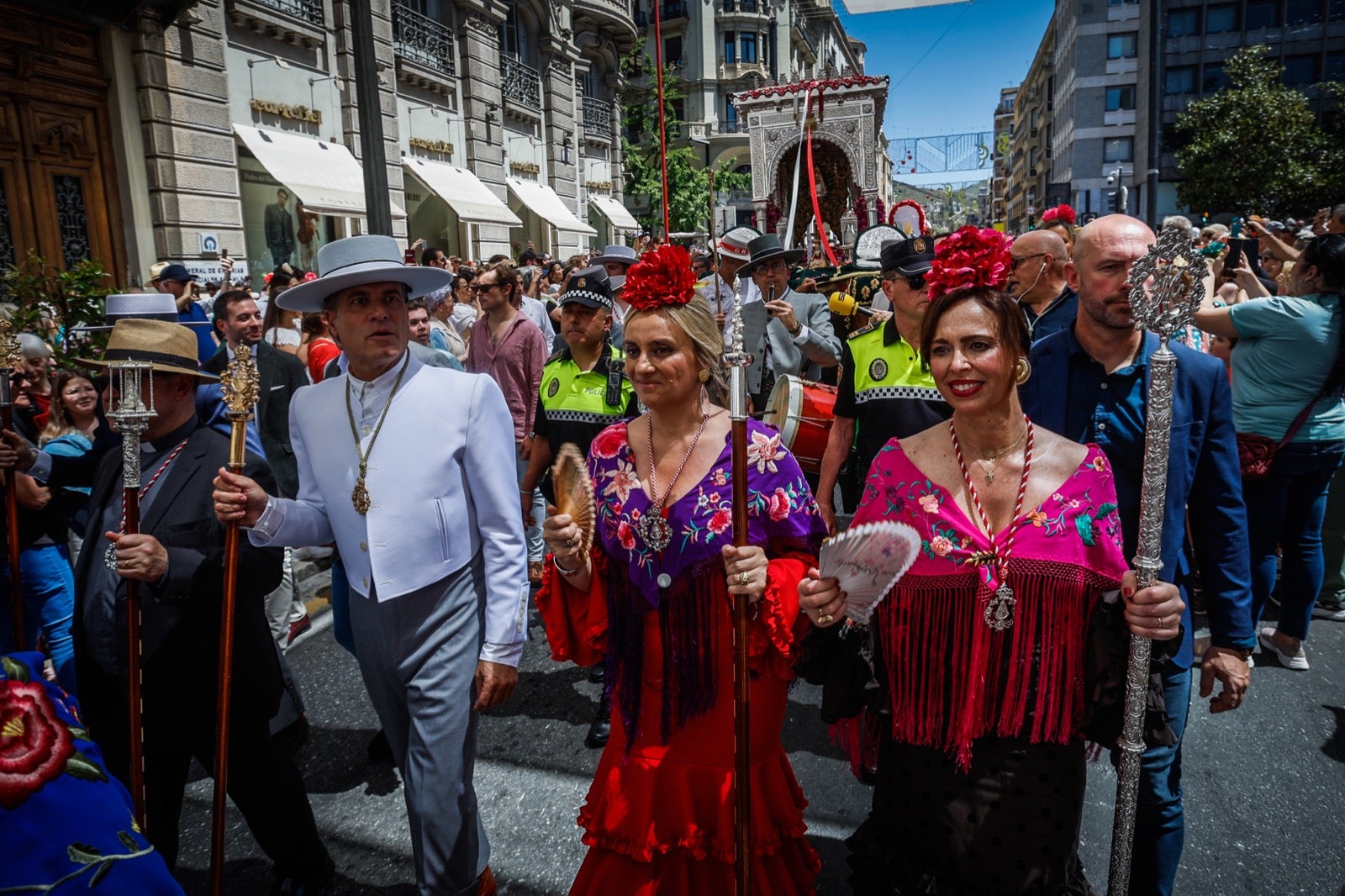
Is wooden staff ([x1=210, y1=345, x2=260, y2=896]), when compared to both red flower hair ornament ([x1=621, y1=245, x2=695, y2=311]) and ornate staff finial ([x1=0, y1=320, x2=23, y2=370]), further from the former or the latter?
red flower hair ornament ([x1=621, y1=245, x2=695, y2=311])

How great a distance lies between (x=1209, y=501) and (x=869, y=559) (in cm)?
125

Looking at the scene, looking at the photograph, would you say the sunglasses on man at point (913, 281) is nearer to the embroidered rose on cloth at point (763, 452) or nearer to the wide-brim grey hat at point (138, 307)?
the embroidered rose on cloth at point (763, 452)

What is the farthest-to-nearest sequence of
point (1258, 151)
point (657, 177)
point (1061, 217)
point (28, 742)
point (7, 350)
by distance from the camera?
point (657, 177), point (1258, 151), point (1061, 217), point (7, 350), point (28, 742)

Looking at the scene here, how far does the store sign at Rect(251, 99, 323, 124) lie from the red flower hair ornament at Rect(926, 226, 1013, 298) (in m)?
14.3

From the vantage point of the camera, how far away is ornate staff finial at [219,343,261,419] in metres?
2.43

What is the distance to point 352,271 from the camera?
254 centimetres

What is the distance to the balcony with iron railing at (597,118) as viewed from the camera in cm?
2884

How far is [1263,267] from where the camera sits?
7984 millimetres

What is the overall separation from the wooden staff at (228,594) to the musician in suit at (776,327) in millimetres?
3519

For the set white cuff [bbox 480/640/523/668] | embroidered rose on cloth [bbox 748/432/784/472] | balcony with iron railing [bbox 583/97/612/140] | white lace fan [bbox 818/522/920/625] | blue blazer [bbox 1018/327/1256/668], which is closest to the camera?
white lace fan [bbox 818/522/920/625]

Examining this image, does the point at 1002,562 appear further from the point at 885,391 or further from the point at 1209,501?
the point at 885,391

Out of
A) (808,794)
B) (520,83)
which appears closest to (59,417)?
(808,794)

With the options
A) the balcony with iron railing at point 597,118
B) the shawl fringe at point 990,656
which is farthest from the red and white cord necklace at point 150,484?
the balcony with iron railing at point 597,118

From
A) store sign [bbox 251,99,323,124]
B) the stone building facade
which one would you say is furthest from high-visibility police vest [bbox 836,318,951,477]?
store sign [bbox 251,99,323,124]
